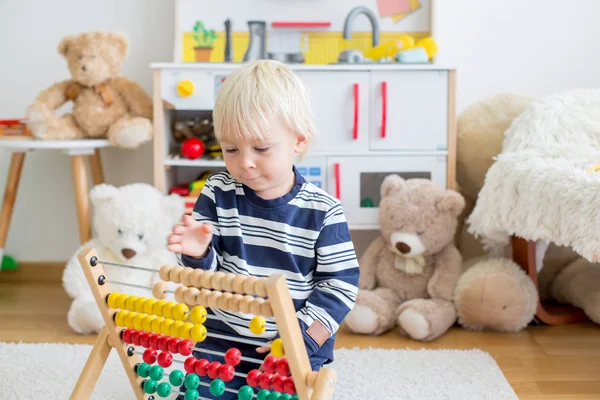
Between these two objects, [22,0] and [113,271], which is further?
[22,0]

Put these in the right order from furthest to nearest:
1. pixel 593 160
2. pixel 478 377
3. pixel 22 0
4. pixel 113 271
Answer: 1. pixel 22 0
2. pixel 113 271
3. pixel 593 160
4. pixel 478 377

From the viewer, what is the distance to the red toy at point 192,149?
2.08 metres

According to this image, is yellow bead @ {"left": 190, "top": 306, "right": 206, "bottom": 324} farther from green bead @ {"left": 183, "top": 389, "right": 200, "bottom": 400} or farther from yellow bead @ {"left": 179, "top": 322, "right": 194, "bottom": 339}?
green bead @ {"left": 183, "top": 389, "right": 200, "bottom": 400}

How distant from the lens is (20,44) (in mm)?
2318

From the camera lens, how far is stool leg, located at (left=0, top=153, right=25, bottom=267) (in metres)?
2.14

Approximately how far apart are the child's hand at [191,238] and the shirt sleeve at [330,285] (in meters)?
0.19

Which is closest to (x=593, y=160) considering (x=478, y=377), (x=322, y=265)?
(x=478, y=377)

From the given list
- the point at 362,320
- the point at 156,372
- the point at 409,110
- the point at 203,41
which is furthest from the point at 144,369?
the point at 203,41

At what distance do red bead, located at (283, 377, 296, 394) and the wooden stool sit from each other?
4.09 feet

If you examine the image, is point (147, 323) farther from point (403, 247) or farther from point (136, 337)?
point (403, 247)

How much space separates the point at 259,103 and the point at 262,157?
9 cm

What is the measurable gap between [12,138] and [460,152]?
4.40ft

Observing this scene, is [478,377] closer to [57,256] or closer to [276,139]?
[276,139]

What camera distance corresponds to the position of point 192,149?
208cm
